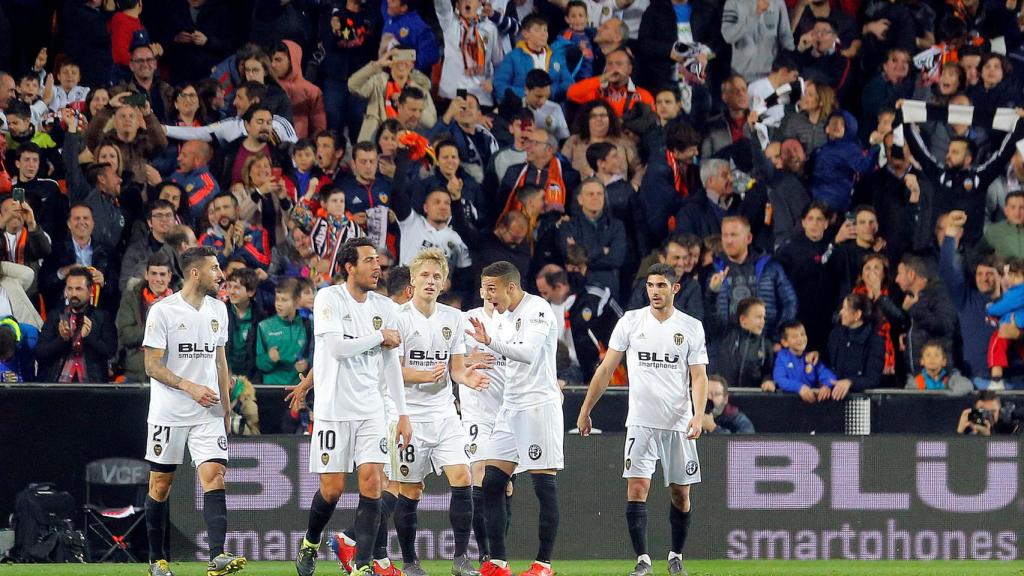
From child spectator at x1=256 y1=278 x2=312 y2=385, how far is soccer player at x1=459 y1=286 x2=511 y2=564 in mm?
3087

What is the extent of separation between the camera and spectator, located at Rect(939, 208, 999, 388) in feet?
50.6

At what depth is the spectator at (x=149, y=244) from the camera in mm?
14820

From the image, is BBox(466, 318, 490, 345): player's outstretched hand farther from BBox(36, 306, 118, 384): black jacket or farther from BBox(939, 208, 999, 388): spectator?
BBox(939, 208, 999, 388): spectator

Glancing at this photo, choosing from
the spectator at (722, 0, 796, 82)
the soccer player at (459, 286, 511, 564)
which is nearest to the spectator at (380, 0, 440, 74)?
the spectator at (722, 0, 796, 82)

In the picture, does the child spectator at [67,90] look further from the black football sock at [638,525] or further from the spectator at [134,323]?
the black football sock at [638,525]

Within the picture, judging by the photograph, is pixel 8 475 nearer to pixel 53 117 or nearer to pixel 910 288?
pixel 53 117

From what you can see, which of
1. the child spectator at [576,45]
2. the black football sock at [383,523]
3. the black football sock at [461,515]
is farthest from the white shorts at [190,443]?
the child spectator at [576,45]

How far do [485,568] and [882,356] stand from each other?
5.59 meters

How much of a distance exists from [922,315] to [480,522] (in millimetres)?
5674

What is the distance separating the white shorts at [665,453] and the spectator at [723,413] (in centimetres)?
225

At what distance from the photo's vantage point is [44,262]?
590 inches

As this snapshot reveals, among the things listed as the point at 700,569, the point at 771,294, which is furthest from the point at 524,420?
the point at 771,294

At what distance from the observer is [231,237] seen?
1533cm

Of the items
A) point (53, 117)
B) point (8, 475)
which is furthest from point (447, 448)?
point (53, 117)
